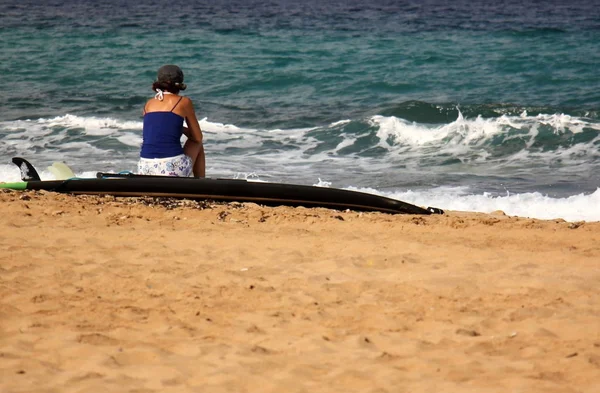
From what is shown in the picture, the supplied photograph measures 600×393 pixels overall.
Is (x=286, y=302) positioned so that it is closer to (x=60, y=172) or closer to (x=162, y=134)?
(x=162, y=134)

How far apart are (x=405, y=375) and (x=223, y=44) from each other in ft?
61.7

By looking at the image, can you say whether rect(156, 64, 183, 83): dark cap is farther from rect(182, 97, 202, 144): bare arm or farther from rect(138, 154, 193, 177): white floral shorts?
rect(138, 154, 193, 177): white floral shorts

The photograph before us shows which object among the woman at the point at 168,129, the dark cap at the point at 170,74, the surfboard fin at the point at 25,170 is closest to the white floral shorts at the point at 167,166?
the woman at the point at 168,129

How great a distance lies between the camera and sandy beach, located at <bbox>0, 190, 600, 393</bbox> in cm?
407

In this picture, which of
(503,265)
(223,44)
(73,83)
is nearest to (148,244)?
(503,265)

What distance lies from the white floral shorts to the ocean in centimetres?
312

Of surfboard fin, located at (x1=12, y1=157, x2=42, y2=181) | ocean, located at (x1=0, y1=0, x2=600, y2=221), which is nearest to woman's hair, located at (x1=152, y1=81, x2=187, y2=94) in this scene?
surfboard fin, located at (x1=12, y1=157, x2=42, y2=181)

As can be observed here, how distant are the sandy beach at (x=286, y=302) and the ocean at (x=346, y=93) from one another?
11.0 feet

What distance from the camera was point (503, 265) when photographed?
578 cm

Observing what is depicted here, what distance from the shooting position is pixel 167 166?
24.7 feet

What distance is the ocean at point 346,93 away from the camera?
454 inches

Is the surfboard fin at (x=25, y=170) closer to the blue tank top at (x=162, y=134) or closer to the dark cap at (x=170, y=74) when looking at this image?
the blue tank top at (x=162, y=134)

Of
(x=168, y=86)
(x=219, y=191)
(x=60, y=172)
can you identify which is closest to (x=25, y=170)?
(x=60, y=172)

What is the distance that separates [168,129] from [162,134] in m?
0.07
